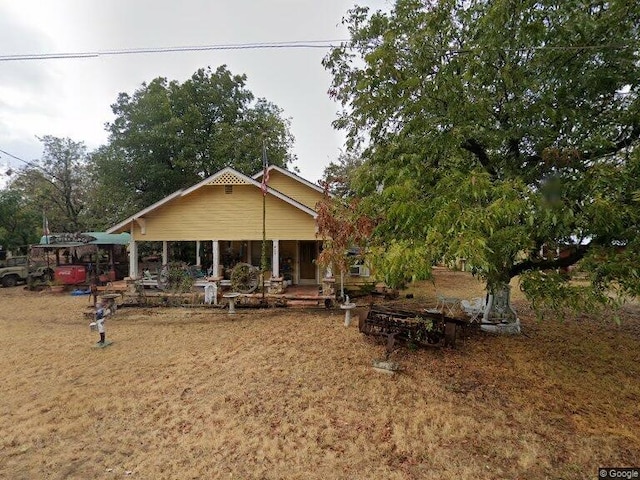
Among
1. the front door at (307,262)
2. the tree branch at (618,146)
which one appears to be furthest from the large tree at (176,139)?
the tree branch at (618,146)

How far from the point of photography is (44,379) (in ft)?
22.0

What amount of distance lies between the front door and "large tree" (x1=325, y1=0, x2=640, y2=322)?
10.1 meters

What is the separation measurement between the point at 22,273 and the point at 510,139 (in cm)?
2483

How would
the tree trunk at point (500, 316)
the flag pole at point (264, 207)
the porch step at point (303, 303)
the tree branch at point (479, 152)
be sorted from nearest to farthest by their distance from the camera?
the tree branch at point (479, 152) → the tree trunk at point (500, 316) → the flag pole at point (264, 207) → the porch step at point (303, 303)

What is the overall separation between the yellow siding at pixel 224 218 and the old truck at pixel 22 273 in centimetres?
844

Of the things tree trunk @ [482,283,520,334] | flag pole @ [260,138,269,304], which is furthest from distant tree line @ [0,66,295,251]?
tree trunk @ [482,283,520,334]

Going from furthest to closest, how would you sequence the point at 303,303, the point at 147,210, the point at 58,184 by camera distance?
1. the point at 58,184
2. the point at 147,210
3. the point at 303,303

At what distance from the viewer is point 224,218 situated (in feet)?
46.9

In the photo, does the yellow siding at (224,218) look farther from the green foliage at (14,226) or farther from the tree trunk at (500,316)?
the green foliage at (14,226)

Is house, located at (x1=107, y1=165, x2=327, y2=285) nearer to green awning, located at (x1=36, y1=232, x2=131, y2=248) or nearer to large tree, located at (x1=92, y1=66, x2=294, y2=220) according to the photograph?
green awning, located at (x1=36, y1=232, x2=131, y2=248)

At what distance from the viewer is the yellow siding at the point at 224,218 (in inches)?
554

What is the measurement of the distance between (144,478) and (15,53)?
8424 mm

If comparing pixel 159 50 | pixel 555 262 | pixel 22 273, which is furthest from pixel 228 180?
pixel 22 273

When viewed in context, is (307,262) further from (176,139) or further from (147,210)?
(176,139)
